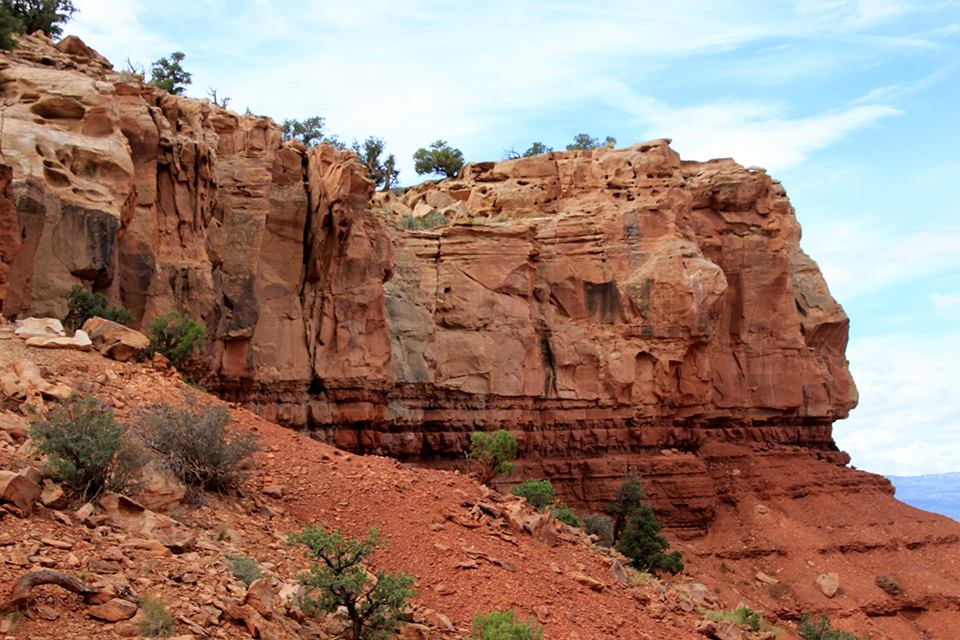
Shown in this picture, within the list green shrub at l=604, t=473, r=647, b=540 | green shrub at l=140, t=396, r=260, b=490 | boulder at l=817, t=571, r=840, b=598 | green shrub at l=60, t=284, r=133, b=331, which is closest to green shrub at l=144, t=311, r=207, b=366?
green shrub at l=60, t=284, r=133, b=331

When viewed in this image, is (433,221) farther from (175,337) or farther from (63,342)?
(63,342)

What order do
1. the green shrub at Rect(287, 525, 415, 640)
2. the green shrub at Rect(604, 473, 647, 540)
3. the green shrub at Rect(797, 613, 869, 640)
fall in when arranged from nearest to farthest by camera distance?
the green shrub at Rect(287, 525, 415, 640)
the green shrub at Rect(797, 613, 869, 640)
the green shrub at Rect(604, 473, 647, 540)

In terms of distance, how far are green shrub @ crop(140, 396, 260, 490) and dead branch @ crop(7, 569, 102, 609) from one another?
3073mm

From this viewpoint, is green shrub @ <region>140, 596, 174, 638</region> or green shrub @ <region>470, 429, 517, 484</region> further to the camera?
green shrub @ <region>470, 429, 517, 484</region>

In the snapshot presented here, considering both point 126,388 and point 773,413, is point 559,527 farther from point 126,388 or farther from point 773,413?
point 773,413

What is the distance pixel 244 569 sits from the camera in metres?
7.53

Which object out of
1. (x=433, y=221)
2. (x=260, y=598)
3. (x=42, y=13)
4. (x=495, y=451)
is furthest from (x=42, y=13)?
(x=260, y=598)

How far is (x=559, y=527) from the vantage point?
47.4 ft

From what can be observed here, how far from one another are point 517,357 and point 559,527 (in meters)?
18.7

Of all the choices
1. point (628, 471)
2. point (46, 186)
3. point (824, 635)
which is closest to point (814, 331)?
point (628, 471)

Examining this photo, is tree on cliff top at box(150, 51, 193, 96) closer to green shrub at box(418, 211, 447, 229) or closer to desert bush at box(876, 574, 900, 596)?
green shrub at box(418, 211, 447, 229)

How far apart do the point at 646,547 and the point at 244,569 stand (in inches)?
840

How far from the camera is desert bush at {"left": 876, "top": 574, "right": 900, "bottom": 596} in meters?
30.1

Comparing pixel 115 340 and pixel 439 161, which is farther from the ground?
pixel 439 161
